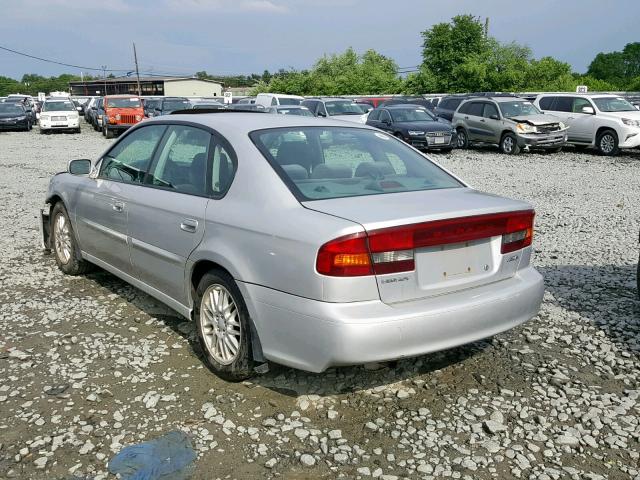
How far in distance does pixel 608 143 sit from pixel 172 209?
1806 centimetres

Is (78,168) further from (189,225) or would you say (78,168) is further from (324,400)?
(324,400)

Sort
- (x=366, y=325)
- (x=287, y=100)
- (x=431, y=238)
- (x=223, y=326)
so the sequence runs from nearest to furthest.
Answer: (x=366, y=325)
(x=431, y=238)
(x=223, y=326)
(x=287, y=100)

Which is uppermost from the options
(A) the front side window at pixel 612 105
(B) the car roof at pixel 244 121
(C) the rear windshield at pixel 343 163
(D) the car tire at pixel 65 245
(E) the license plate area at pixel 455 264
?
(B) the car roof at pixel 244 121

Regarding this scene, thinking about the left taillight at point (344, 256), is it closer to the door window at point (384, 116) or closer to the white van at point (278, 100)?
the door window at point (384, 116)

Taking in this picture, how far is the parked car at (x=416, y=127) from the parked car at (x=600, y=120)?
365 cm

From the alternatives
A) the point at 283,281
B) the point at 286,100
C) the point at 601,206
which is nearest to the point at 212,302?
the point at 283,281

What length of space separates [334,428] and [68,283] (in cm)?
366

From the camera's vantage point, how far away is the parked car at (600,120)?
18.8m

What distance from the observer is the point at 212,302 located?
4.01 meters

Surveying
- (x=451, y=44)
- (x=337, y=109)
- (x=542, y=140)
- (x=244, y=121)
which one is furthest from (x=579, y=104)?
(x=451, y=44)

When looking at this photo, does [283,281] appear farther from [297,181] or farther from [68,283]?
[68,283]

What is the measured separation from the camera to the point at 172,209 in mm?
4266

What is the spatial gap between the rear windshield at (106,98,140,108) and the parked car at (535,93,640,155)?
18061mm

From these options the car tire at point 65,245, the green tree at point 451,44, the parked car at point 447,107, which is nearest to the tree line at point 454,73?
the green tree at point 451,44
